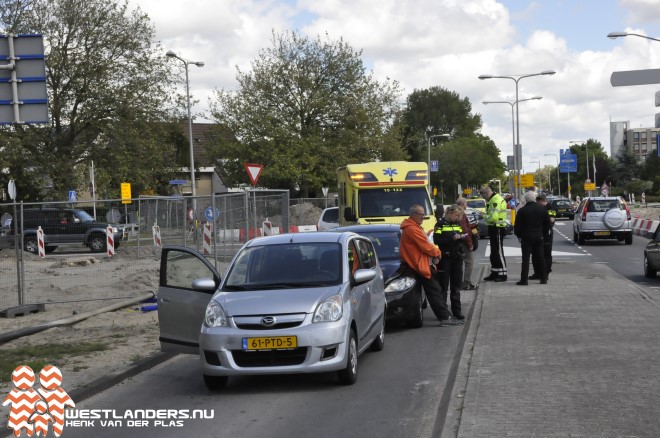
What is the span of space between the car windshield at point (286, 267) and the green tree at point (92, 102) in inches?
1246

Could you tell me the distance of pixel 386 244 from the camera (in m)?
14.2

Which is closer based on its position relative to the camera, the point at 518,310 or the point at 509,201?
the point at 518,310

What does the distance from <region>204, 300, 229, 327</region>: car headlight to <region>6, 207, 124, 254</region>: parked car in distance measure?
9.73 m

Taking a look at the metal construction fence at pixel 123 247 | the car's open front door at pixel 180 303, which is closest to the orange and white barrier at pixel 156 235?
the metal construction fence at pixel 123 247

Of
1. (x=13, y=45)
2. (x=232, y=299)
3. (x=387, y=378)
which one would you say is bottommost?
(x=387, y=378)

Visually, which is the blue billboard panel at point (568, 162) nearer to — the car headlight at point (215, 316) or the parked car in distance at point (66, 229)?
the parked car in distance at point (66, 229)

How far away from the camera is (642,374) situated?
8.30 metres

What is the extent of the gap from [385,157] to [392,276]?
1686 inches

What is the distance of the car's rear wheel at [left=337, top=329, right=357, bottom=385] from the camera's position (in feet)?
28.8

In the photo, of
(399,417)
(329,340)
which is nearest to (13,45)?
(329,340)

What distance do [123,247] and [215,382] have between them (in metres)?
11.5

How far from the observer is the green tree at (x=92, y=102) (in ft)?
130

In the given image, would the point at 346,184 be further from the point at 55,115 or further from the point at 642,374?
the point at 55,115

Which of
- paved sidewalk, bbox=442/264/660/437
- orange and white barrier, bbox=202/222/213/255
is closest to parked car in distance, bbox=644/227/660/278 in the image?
paved sidewalk, bbox=442/264/660/437
